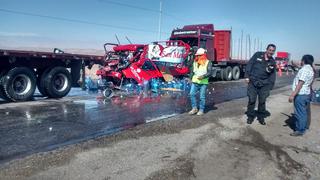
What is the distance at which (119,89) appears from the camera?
570 inches

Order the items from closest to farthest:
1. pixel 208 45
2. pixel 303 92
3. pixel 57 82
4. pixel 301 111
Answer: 1. pixel 303 92
2. pixel 301 111
3. pixel 57 82
4. pixel 208 45

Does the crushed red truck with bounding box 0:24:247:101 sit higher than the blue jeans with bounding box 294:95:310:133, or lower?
higher

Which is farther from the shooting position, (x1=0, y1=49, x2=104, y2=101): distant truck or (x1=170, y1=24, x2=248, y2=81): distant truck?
(x1=170, y1=24, x2=248, y2=81): distant truck

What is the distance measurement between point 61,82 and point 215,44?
12818 millimetres

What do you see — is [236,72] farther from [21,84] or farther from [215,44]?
[21,84]

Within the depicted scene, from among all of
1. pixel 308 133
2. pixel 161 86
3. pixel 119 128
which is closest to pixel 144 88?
pixel 161 86

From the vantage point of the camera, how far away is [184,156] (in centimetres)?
557

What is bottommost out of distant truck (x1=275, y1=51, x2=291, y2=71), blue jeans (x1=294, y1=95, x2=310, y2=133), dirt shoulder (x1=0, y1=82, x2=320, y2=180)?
dirt shoulder (x1=0, y1=82, x2=320, y2=180)

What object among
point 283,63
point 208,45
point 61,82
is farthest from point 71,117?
point 283,63

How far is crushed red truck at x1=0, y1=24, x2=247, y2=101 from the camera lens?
10.8 meters

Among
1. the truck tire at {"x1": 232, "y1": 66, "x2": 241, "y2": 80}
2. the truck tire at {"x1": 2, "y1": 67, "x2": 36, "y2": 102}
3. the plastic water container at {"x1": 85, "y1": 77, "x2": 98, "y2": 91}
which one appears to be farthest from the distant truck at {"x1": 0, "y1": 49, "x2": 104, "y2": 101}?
the truck tire at {"x1": 232, "y1": 66, "x2": 241, "y2": 80}

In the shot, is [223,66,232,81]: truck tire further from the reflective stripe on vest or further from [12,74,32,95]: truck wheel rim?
[12,74,32,95]: truck wheel rim

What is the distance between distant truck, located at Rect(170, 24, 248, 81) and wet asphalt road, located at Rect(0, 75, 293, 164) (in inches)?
287

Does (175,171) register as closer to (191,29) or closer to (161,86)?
(161,86)
